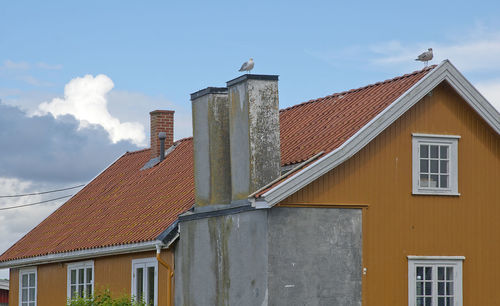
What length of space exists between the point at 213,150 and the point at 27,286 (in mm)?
13177

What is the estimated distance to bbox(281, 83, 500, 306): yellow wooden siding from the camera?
22922mm

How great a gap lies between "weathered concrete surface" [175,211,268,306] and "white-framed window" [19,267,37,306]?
1024 cm

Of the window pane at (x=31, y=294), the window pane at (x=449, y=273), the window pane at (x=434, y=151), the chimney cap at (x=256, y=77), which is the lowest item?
the window pane at (x=31, y=294)

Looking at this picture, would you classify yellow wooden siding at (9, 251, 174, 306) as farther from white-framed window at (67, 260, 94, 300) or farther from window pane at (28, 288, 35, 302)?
window pane at (28, 288, 35, 302)

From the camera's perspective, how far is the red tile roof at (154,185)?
959 inches

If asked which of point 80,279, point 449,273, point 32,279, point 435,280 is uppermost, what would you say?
point 449,273

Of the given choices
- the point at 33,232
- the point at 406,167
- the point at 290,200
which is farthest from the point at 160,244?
the point at 33,232

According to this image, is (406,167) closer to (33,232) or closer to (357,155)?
(357,155)

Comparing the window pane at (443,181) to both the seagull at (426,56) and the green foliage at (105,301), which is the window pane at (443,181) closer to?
the seagull at (426,56)

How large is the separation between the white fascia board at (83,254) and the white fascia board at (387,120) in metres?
5.04

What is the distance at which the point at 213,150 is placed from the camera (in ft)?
82.7

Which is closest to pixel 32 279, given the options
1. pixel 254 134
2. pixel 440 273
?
pixel 254 134

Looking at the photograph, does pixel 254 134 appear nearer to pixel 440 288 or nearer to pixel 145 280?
pixel 440 288

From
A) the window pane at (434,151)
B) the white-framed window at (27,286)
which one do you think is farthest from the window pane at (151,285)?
the white-framed window at (27,286)
